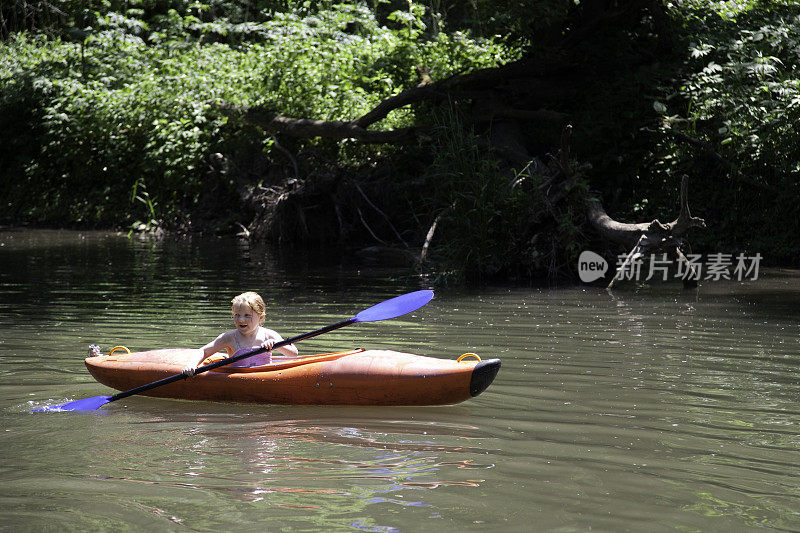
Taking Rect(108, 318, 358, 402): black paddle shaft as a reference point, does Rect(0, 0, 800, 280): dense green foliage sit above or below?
above

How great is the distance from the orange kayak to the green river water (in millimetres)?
92

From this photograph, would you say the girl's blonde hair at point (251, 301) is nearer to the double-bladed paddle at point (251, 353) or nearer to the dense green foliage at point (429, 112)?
the double-bladed paddle at point (251, 353)

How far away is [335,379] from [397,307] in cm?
71

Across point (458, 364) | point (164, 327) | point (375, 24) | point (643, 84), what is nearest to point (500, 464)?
point (458, 364)

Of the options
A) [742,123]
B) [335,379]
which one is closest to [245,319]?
[335,379]

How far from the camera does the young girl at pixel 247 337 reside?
207 inches

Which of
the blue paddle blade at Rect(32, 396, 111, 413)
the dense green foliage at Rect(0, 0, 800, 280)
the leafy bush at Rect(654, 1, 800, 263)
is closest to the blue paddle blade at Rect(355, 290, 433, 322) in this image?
the blue paddle blade at Rect(32, 396, 111, 413)

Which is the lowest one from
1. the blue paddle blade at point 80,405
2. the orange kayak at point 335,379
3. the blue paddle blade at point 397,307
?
the blue paddle blade at point 80,405

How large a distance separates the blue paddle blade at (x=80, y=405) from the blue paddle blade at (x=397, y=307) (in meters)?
1.56

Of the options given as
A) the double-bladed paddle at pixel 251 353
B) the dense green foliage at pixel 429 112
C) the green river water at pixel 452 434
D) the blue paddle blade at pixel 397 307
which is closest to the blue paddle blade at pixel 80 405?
the double-bladed paddle at pixel 251 353

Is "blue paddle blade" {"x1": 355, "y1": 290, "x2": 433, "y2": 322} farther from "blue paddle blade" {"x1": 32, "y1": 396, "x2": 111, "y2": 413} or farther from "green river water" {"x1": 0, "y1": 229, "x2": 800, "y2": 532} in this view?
"blue paddle blade" {"x1": 32, "y1": 396, "x2": 111, "y2": 413}

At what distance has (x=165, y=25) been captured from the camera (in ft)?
68.8

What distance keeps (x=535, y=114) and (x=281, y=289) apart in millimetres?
5151

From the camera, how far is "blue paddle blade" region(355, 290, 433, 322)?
5.45m
